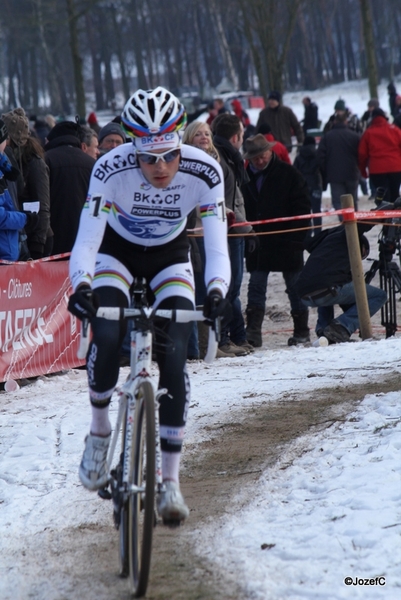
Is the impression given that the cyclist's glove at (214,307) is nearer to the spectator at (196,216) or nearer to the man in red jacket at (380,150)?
the spectator at (196,216)

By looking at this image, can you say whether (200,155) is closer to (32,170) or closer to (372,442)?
(372,442)

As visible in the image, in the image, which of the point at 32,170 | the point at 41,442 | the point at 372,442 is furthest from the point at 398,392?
the point at 32,170

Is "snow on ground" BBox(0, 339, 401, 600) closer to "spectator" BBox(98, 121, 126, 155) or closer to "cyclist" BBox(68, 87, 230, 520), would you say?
"cyclist" BBox(68, 87, 230, 520)

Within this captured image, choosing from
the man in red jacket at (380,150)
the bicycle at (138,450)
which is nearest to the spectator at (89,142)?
the bicycle at (138,450)

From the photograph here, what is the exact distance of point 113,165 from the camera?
14.6 feet

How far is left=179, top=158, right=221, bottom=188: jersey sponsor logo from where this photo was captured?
451 centimetres

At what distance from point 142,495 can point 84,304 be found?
882 mm

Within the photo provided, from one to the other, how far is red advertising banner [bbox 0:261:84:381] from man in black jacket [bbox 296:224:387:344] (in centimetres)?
241

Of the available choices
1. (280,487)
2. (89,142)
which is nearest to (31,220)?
(89,142)

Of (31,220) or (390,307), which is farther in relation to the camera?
(390,307)

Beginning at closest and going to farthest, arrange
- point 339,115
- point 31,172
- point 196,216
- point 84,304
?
point 84,304 → point 31,172 → point 196,216 → point 339,115

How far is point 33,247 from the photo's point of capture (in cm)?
823

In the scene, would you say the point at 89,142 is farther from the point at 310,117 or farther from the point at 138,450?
the point at 310,117

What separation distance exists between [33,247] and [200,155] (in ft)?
13.0
